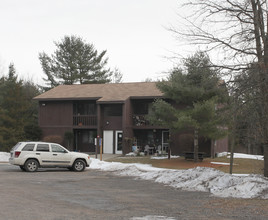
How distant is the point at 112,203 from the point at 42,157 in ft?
33.9

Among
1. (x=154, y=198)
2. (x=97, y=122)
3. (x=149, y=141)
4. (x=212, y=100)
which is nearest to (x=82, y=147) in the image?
(x=97, y=122)

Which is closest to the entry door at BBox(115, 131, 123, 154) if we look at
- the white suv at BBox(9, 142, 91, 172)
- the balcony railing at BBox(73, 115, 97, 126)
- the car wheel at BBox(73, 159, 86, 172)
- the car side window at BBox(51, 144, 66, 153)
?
the balcony railing at BBox(73, 115, 97, 126)

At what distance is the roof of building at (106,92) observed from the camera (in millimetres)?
34297

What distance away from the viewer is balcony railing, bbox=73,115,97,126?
3591cm

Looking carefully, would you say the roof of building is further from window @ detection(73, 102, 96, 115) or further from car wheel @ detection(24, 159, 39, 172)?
car wheel @ detection(24, 159, 39, 172)

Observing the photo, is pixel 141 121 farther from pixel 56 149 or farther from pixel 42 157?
pixel 42 157

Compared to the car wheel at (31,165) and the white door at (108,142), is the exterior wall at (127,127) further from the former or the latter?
the car wheel at (31,165)

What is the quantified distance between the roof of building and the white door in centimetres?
323

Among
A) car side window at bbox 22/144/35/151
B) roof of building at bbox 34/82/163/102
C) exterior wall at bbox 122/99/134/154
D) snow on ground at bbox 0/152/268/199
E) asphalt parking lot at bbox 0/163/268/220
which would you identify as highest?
roof of building at bbox 34/82/163/102

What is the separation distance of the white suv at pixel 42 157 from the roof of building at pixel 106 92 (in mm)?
12650

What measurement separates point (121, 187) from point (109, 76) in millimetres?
48441

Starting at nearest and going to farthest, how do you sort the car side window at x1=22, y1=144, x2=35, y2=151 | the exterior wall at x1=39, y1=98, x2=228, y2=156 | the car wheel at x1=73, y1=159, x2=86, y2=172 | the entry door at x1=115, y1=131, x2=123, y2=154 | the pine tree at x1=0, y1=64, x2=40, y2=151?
the car side window at x1=22, y1=144, x2=35, y2=151 → the car wheel at x1=73, y1=159, x2=86, y2=172 → the exterior wall at x1=39, y1=98, x2=228, y2=156 → the entry door at x1=115, y1=131, x2=123, y2=154 → the pine tree at x1=0, y1=64, x2=40, y2=151

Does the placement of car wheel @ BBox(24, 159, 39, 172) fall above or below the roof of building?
below

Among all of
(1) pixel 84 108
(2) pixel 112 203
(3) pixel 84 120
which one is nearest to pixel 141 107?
(3) pixel 84 120
